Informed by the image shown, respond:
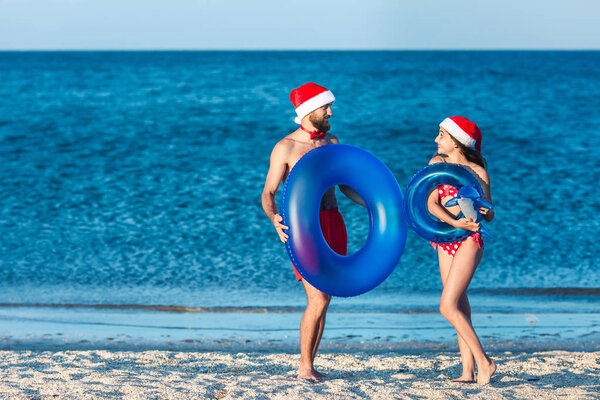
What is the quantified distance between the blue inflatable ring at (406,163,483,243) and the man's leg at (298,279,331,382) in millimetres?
575

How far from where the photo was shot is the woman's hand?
10.1 feet

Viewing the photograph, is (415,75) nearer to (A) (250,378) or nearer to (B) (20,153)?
(B) (20,153)

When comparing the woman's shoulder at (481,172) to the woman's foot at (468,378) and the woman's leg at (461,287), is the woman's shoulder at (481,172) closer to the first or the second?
the woman's leg at (461,287)

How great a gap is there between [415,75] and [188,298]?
3824 centimetres

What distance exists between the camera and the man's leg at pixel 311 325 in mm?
3285

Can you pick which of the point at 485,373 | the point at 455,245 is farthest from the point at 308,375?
the point at 455,245

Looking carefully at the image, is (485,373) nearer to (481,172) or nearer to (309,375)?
(309,375)

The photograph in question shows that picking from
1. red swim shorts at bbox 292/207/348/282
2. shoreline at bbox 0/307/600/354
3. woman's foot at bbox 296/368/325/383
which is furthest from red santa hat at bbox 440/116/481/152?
shoreline at bbox 0/307/600/354

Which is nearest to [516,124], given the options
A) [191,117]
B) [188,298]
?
[191,117]

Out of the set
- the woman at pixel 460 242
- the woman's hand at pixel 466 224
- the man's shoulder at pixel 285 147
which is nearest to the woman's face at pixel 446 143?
the woman at pixel 460 242

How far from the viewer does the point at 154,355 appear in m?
4.09

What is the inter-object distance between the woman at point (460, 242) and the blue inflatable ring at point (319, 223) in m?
0.22

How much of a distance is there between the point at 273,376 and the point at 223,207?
6301 mm

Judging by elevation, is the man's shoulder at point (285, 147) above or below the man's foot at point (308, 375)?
above
